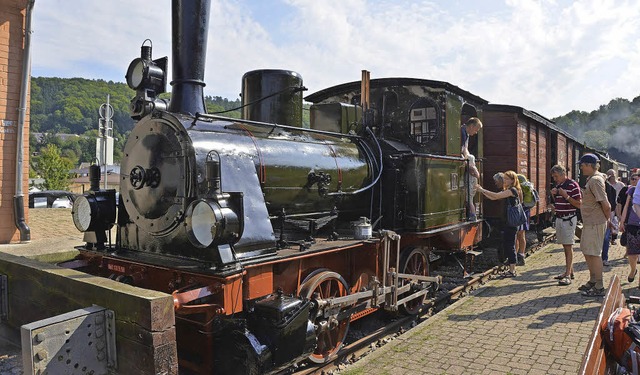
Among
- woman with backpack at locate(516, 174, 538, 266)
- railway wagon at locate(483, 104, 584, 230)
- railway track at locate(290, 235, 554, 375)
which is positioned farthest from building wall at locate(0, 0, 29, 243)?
woman with backpack at locate(516, 174, 538, 266)

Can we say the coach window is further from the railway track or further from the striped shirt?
the railway track

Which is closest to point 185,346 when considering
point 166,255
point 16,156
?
point 166,255

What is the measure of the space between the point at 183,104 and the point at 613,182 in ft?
28.7

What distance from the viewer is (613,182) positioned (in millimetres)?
9195

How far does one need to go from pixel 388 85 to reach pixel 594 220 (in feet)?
10.6

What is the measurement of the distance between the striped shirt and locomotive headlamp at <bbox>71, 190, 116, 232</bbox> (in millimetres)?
5810

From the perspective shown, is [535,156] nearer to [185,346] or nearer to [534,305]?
[534,305]

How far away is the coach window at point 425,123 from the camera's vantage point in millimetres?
6191

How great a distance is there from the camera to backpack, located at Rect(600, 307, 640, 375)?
9.55 ft

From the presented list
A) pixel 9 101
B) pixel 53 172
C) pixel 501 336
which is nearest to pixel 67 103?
pixel 53 172

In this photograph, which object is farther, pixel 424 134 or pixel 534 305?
pixel 424 134

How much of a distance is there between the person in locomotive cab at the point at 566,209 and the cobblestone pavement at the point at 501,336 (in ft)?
1.26

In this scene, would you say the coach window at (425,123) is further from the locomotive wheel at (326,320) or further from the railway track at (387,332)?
the locomotive wheel at (326,320)

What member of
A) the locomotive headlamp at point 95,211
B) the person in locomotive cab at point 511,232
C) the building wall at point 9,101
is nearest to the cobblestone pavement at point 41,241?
the building wall at point 9,101
